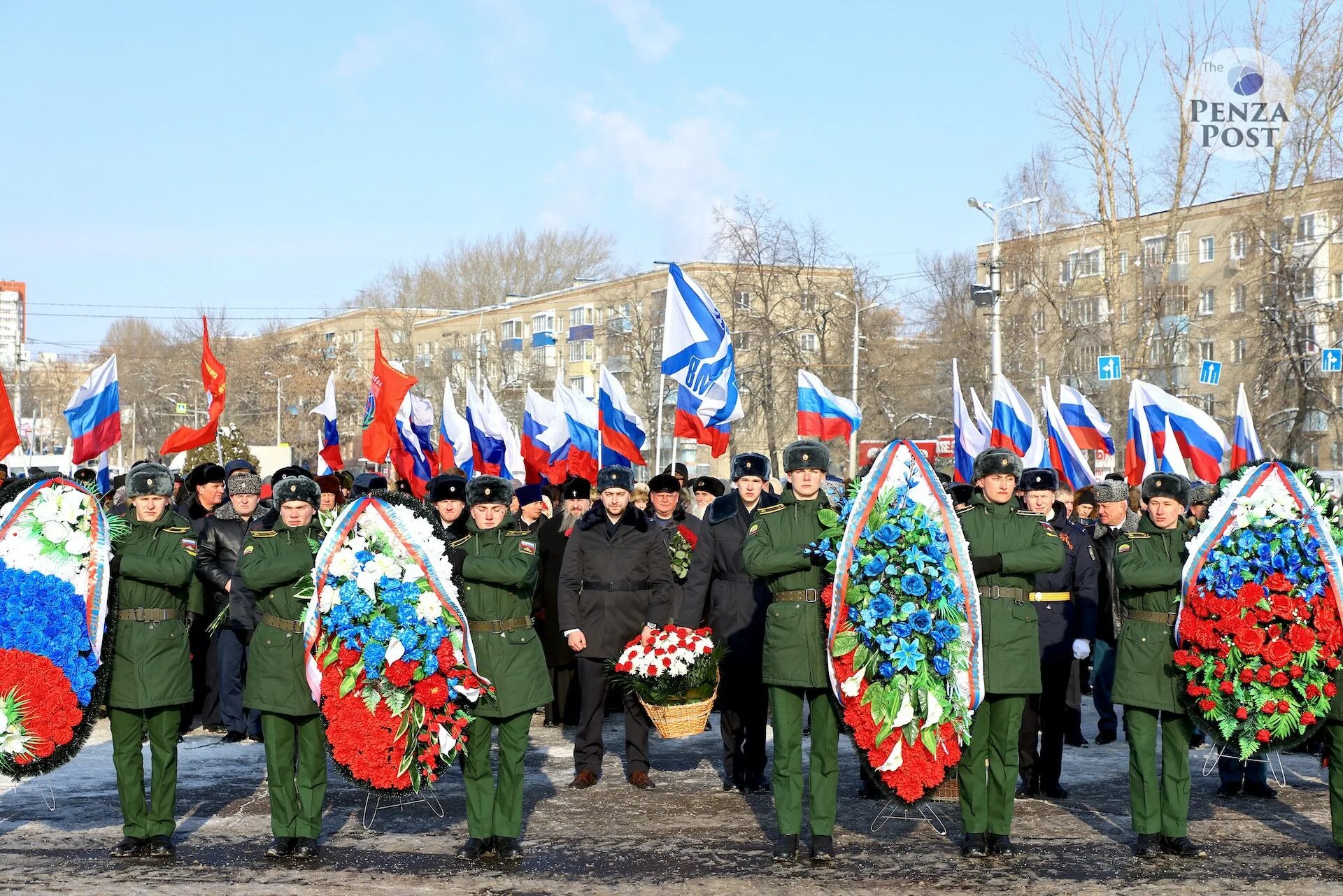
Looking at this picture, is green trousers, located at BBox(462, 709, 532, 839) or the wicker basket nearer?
green trousers, located at BBox(462, 709, 532, 839)

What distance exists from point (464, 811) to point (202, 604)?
204 cm

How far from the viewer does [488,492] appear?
7.96 m

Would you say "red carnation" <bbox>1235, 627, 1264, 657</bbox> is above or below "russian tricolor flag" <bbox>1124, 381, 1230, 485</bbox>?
below

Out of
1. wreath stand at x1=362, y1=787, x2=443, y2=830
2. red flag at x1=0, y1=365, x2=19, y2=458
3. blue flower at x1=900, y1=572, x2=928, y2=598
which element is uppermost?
red flag at x1=0, y1=365, x2=19, y2=458

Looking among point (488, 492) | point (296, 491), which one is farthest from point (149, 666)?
point (488, 492)

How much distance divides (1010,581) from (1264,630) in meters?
1.27

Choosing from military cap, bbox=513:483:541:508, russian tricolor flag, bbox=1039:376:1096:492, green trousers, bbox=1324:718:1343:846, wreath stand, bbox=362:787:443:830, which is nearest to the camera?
green trousers, bbox=1324:718:1343:846

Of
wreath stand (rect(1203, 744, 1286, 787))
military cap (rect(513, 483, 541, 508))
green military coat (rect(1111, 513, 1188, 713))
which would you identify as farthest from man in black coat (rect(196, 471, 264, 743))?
wreath stand (rect(1203, 744, 1286, 787))

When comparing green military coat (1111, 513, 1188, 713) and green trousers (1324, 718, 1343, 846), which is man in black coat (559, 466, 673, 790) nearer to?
green military coat (1111, 513, 1188, 713)

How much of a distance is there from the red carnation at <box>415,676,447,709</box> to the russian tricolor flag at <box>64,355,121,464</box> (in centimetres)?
1175

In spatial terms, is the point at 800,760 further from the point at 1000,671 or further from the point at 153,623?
the point at 153,623

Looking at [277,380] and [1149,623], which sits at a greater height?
[277,380]

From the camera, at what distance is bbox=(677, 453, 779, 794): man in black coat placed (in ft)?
32.0

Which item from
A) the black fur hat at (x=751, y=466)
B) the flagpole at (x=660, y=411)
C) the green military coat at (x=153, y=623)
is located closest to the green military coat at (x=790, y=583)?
the black fur hat at (x=751, y=466)
